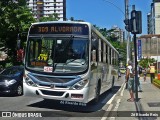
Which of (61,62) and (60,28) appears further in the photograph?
(60,28)

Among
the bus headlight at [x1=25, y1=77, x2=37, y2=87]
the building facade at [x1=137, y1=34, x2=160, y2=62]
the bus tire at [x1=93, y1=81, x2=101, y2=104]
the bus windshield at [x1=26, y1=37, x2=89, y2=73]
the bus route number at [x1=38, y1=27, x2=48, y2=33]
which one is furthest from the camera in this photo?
the building facade at [x1=137, y1=34, x2=160, y2=62]

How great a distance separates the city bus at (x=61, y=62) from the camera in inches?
506

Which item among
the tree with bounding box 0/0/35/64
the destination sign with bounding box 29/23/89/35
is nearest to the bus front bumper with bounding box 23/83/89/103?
the destination sign with bounding box 29/23/89/35

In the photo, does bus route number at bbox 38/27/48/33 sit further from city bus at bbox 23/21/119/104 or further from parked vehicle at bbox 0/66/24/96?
parked vehicle at bbox 0/66/24/96

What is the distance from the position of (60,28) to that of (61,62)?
4.14 feet

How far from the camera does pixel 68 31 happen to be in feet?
44.3

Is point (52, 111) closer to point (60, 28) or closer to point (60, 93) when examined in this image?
point (60, 93)

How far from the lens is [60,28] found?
13.6m

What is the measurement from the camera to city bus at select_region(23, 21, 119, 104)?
1285cm

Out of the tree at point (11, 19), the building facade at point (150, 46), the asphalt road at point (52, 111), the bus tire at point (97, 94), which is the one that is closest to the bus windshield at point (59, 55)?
the asphalt road at point (52, 111)

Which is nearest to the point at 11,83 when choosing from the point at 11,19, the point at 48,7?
the point at 11,19

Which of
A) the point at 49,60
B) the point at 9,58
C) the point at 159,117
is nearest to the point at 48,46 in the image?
the point at 49,60

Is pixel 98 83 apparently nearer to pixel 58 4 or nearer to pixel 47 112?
pixel 47 112

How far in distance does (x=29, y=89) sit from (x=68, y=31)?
2.38 metres
